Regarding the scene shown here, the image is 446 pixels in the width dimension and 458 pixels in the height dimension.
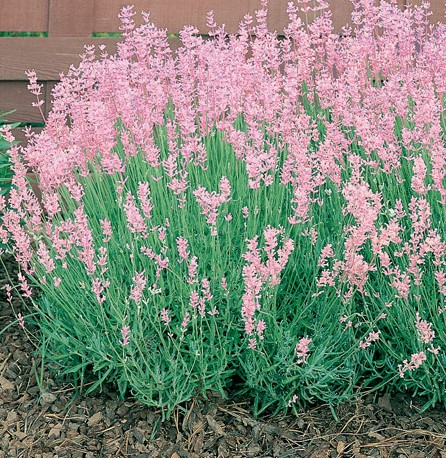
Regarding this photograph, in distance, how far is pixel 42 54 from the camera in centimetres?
483

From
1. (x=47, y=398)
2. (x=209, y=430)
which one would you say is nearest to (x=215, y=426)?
Answer: (x=209, y=430)

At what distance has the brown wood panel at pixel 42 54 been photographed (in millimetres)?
4801

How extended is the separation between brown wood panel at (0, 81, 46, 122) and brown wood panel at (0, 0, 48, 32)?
1.13 feet

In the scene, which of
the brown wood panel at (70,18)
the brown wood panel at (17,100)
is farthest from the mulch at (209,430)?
the brown wood panel at (70,18)

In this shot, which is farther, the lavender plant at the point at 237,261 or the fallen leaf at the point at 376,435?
the fallen leaf at the point at 376,435

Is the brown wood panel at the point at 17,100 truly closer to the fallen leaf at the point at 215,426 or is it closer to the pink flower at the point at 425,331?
the fallen leaf at the point at 215,426

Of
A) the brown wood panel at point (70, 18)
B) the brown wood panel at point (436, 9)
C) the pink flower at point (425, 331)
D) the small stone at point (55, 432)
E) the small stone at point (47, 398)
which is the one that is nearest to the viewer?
the pink flower at point (425, 331)

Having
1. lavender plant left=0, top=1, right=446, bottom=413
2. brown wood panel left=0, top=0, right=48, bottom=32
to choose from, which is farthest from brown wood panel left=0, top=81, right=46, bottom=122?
lavender plant left=0, top=1, right=446, bottom=413

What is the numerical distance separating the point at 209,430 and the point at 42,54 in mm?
2913

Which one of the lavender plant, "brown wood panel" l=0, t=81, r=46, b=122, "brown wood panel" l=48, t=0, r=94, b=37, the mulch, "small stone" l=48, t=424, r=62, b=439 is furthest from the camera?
"brown wood panel" l=0, t=81, r=46, b=122

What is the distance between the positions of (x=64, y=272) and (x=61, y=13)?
2.42 m

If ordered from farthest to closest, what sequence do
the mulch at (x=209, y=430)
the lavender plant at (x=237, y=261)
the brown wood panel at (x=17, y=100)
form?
the brown wood panel at (x=17, y=100), the mulch at (x=209, y=430), the lavender plant at (x=237, y=261)

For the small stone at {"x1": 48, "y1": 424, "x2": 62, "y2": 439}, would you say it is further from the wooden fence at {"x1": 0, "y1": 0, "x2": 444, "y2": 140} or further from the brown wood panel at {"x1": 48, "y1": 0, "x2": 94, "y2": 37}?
the brown wood panel at {"x1": 48, "y1": 0, "x2": 94, "y2": 37}

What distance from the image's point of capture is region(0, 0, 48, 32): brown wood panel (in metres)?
4.84
